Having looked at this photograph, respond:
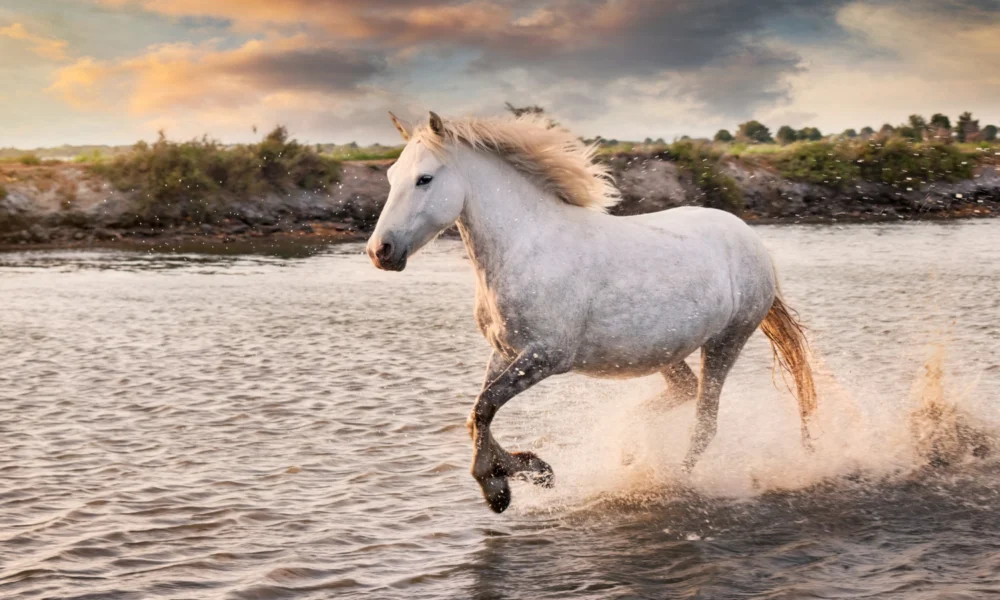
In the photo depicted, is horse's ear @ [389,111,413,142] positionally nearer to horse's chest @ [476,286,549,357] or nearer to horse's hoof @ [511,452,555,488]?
horse's chest @ [476,286,549,357]

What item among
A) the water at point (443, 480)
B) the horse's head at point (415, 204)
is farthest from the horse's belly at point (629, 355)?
the horse's head at point (415, 204)

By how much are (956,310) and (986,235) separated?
49.7 feet

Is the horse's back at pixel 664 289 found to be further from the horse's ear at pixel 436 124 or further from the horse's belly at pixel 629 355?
the horse's ear at pixel 436 124

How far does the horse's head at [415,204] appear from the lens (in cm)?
479

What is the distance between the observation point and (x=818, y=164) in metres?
39.9

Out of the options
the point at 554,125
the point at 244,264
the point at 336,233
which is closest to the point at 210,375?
the point at 554,125

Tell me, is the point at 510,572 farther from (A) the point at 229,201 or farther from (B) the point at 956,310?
(A) the point at 229,201

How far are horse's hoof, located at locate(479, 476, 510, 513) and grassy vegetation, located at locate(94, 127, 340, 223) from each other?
27.8 metres

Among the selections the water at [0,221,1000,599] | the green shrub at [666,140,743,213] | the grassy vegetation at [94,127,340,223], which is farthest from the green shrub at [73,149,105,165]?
the water at [0,221,1000,599]

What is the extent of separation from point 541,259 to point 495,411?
85 centimetres

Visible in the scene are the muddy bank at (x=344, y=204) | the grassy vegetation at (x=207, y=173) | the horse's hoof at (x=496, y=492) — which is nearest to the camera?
the horse's hoof at (x=496, y=492)

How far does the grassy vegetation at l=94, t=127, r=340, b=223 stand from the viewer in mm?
31531

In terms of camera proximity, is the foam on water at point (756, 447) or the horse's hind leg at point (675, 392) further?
the horse's hind leg at point (675, 392)

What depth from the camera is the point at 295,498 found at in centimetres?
606
